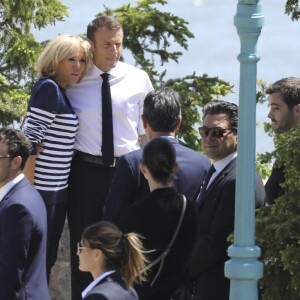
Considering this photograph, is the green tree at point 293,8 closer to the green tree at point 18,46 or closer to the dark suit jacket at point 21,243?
the dark suit jacket at point 21,243

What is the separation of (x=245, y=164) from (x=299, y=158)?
2.08 feet

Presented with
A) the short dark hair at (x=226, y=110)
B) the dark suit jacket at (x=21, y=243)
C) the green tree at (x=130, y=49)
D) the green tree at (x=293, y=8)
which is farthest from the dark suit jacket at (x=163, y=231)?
the green tree at (x=130, y=49)

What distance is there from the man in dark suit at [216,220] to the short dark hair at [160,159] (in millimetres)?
599

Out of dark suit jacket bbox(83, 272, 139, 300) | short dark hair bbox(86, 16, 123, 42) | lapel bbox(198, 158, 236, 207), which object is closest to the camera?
dark suit jacket bbox(83, 272, 139, 300)

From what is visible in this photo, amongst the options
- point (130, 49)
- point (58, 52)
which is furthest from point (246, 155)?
point (130, 49)

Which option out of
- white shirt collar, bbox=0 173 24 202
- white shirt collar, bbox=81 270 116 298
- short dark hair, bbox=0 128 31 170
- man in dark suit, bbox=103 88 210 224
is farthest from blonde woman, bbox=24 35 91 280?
white shirt collar, bbox=81 270 116 298

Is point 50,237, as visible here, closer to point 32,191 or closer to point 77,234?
point 77,234

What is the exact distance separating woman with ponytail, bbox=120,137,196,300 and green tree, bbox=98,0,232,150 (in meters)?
5.81

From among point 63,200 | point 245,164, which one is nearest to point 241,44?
point 245,164

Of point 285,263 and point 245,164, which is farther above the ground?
point 245,164

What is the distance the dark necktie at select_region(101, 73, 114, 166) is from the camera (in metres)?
7.76

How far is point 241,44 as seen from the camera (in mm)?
5848

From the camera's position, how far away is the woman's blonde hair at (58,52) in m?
7.72

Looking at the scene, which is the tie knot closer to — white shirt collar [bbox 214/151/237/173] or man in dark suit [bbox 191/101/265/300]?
man in dark suit [bbox 191/101/265/300]
